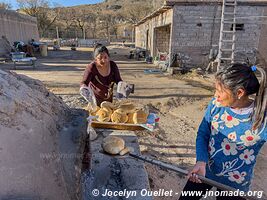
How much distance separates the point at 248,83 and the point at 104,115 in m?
1.26

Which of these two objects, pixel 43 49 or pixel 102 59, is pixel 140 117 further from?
pixel 43 49

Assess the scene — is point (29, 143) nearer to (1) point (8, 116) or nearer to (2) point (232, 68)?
(1) point (8, 116)

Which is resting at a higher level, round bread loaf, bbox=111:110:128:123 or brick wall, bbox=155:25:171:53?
brick wall, bbox=155:25:171:53

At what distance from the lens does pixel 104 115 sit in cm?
219

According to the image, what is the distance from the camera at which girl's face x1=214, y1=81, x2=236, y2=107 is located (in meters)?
1.43

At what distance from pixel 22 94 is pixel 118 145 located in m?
0.80

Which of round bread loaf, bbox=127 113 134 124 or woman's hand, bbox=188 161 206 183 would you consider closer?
woman's hand, bbox=188 161 206 183

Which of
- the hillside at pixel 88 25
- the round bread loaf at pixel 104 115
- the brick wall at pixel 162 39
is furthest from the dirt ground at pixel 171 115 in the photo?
the hillside at pixel 88 25

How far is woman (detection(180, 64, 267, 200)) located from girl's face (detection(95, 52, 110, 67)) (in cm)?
156

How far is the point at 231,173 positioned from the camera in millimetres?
1559

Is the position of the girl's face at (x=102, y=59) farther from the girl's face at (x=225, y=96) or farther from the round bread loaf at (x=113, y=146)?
the girl's face at (x=225, y=96)

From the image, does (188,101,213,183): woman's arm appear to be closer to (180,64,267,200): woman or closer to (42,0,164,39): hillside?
(180,64,267,200): woman

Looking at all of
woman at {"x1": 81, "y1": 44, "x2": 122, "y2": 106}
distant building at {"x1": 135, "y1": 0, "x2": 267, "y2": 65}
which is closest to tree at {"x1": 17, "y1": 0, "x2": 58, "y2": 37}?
distant building at {"x1": 135, "y1": 0, "x2": 267, "y2": 65}

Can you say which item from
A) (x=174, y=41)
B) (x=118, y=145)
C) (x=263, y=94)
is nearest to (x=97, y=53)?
(x=118, y=145)
